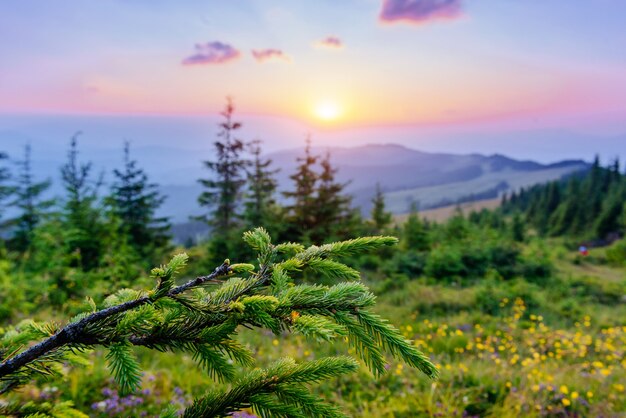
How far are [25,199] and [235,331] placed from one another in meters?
37.9

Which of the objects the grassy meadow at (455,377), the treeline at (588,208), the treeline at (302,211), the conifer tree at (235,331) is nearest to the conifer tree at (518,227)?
the treeline at (588,208)

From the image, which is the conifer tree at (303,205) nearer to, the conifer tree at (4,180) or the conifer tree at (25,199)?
the conifer tree at (25,199)

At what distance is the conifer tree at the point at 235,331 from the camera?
101 centimetres

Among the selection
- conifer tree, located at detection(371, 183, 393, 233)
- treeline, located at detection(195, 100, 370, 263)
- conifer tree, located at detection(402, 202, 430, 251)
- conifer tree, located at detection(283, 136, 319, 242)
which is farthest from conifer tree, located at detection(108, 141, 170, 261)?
conifer tree, located at detection(402, 202, 430, 251)

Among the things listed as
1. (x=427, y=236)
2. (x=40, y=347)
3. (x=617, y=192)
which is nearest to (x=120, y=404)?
(x=40, y=347)

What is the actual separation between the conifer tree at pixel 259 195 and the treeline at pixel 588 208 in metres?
34.8

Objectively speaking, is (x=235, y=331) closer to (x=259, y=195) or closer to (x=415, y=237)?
(x=259, y=195)

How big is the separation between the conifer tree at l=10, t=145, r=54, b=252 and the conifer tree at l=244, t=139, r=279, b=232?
1583cm

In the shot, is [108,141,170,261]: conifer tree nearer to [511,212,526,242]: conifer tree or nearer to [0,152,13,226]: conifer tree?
[0,152,13,226]: conifer tree

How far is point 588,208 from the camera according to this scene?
60.6m

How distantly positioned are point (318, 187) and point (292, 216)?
7.03 feet

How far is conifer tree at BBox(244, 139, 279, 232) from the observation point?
19578 millimetres

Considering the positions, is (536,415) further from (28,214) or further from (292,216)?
(28,214)

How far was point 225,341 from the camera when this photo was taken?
3.94ft
